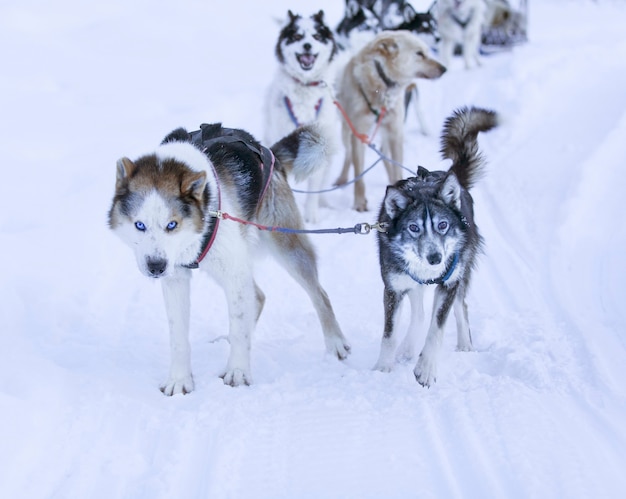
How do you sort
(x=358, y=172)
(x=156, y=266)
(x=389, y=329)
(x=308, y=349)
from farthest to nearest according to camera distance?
(x=358, y=172)
(x=308, y=349)
(x=389, y=329)
(x=156, y=266)

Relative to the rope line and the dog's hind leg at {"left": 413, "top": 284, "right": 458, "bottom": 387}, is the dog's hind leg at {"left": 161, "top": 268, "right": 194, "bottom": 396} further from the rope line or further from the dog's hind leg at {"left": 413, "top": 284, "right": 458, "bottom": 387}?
the dog's hind leg at {"left": 413, "top": 284, "right": 458, "bottom": 387}

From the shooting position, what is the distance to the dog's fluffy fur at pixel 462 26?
450 inches

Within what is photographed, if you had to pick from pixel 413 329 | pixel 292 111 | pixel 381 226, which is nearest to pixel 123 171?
pixel 381 226

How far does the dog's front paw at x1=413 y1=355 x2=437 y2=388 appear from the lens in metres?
3.04

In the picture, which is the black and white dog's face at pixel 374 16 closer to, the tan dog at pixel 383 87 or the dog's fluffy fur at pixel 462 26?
the dog's fluffy fur at pixel 462 26

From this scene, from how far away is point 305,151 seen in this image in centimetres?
368

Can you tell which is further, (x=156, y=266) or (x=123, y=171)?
(x=123, y=171)

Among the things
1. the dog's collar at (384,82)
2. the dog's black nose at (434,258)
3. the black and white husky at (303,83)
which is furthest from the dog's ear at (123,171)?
the dog's collar at (384,82)

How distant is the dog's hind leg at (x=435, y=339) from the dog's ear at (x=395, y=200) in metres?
0.41

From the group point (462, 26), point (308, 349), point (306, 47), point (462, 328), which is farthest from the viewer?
point (462, 26)

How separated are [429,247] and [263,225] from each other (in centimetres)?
93

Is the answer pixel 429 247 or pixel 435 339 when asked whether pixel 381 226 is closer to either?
pixel 429 247

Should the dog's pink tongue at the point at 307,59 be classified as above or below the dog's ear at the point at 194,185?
above

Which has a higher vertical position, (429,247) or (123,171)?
(123,171)
